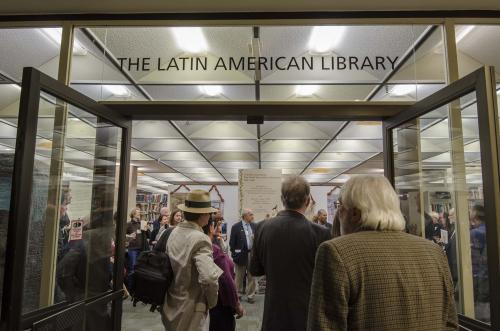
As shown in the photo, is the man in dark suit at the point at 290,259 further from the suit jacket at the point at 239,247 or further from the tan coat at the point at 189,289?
the suit jacket at the point at 239,247

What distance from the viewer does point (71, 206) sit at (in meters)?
2.34

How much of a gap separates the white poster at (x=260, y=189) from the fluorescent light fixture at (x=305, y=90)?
2.59 m

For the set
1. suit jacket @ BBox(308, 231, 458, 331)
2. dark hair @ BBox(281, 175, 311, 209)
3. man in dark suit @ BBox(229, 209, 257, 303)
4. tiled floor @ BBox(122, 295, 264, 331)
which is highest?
dark hair @ BBox(281, 175, 311, 209)

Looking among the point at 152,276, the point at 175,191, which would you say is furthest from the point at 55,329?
the point at 175,191

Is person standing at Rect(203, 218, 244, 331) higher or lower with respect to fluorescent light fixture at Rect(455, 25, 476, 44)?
lower

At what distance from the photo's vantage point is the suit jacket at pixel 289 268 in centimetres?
218

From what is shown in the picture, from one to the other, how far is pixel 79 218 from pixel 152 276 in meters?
0.63

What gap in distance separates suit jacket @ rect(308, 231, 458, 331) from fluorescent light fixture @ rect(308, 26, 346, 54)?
5.92 feet

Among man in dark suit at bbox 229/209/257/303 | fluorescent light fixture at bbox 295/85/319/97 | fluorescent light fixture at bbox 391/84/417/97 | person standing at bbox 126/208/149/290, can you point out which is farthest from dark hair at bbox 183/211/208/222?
person standing at bbox 126/208/149/290

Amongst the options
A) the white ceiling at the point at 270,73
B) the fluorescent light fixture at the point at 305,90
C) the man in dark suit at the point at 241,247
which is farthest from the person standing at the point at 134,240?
the fluorescent light fixture at the point at 305,90

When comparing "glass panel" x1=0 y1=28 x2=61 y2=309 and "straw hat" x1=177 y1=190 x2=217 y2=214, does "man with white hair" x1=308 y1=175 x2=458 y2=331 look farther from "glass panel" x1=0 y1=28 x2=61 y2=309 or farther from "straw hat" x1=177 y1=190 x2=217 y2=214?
"glass panel" x1=0 y1=28 x2=61 y2=309

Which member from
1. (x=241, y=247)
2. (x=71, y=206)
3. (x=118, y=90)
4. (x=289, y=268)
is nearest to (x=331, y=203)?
(x=241, y=247)

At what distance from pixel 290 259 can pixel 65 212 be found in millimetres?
1438

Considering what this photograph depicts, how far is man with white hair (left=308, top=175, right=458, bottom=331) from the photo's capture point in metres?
1.10
